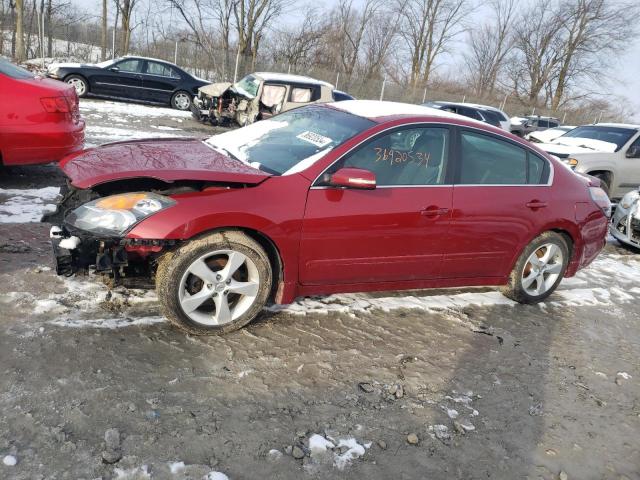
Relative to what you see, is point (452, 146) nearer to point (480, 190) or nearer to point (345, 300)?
point (480, 190)

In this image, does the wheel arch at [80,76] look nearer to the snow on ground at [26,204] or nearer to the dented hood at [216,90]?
the dented hood at [216,90]

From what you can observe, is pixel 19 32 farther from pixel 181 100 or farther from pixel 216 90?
pixel 216 90

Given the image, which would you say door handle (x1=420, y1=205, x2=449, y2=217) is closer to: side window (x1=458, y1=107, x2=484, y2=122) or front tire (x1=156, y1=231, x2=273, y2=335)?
front tire (x1=156, y1=231, x2=273, y2=335)

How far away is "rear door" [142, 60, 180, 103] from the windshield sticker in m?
12.4

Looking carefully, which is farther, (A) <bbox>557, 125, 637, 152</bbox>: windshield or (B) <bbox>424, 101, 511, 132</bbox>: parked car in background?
(B) <bbox>424, 101, 511, 132</bbox>: parked car in background

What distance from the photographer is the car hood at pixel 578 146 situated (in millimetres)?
8656

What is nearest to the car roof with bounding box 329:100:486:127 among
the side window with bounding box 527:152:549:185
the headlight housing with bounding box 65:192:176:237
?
the side window with bounding box 527:152:549:185

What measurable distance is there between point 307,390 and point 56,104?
4.38 meters

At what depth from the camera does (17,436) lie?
83.8 inches

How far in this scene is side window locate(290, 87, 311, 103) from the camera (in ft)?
39.4

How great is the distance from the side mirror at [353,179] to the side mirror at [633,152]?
770 cm

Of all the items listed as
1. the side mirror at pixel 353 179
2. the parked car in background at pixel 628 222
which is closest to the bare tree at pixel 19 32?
the side mirror at pixel 353 179

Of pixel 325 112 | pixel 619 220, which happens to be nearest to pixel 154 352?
pixel 325 112

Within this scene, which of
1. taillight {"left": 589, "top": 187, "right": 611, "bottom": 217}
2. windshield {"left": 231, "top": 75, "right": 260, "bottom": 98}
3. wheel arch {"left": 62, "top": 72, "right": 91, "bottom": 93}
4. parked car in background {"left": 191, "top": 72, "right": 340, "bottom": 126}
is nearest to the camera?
taillight {"left": 589, "top": 187, "right": 611, "bottom": 217}
